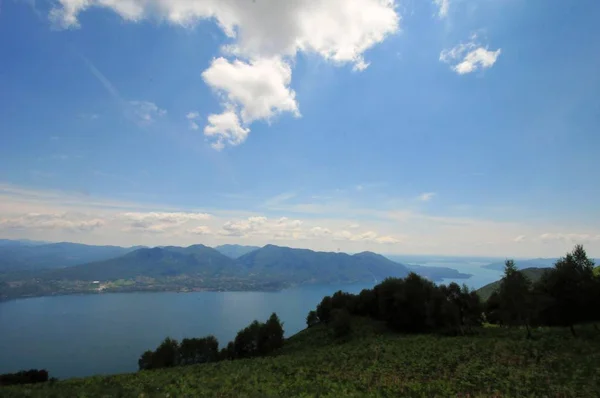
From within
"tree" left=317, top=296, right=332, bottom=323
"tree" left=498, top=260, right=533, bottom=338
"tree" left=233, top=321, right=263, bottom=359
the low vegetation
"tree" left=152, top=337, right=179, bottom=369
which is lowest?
"tree" left=152, top=337, right=179, bottom=369

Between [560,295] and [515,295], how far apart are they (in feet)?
15.7

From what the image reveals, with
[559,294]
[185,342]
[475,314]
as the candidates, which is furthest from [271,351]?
[559,294]

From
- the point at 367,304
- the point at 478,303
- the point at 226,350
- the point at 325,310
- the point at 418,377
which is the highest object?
the point at 478,303

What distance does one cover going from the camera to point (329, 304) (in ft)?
273

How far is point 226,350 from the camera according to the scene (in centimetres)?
7081

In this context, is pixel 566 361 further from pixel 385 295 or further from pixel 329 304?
pixel 329 304

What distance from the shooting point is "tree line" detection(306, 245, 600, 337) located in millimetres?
40219

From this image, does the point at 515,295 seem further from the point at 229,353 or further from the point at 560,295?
the point at 229,353

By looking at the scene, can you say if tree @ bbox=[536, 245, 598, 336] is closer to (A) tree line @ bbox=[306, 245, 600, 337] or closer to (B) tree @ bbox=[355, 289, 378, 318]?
(A) tree line @ bbox=[306, 245, 600, 337]

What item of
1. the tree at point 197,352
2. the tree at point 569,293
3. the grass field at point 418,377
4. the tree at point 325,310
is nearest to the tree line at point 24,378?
the tree at point 197,352

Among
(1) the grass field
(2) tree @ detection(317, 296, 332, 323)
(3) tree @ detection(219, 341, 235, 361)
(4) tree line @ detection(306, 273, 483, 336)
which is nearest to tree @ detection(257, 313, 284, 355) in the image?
(3) tree @ detection(219, 341, 235, 361)

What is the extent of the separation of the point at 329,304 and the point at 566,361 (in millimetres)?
60523

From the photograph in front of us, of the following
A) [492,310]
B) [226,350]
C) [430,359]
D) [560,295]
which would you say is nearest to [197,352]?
[226,350]

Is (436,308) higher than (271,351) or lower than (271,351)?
higher
